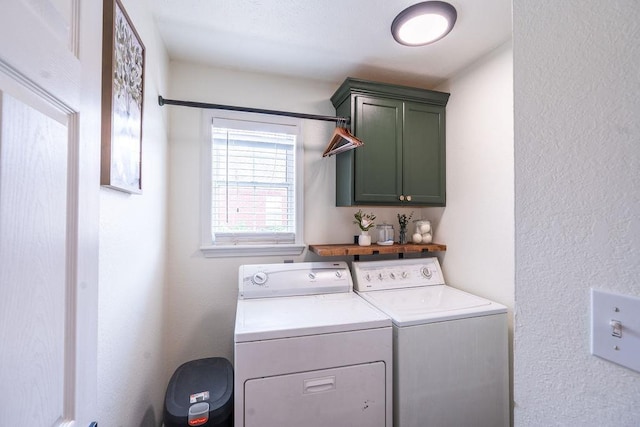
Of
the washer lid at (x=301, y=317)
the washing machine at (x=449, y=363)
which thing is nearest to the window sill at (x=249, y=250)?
the washer lid at (x=301, y=317)

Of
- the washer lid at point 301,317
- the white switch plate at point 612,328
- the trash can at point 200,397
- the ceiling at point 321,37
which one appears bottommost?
the trash can at point 200,397

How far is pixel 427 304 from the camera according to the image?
1.65m

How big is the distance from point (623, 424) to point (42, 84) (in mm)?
1206

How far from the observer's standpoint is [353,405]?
4.39 ft

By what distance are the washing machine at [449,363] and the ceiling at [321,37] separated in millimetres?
1702

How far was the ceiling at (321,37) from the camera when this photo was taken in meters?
1.45

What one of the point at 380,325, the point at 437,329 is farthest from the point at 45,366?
the point at 437,329

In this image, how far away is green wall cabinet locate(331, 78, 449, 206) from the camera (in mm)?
1963

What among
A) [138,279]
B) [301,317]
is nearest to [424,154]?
[301,317]

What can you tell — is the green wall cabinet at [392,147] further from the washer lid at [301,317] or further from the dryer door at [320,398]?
the dryer door at [320,398]

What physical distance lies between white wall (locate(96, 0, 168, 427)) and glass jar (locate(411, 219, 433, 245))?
1981mm

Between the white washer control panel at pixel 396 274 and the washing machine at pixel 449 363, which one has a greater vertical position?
the white washer control panel at pixel 396 274

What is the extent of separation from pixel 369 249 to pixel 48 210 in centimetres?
179

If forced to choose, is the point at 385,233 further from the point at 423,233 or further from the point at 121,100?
the point at 121,100
